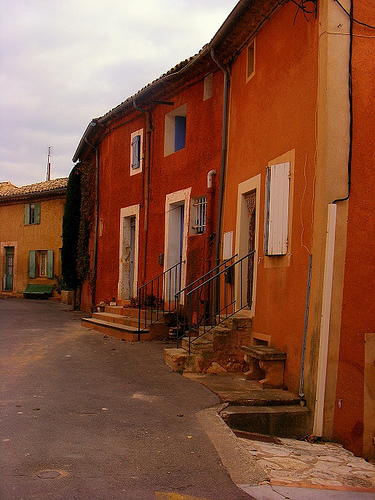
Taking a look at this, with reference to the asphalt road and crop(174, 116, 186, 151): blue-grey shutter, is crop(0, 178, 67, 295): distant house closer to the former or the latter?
crop(174, 116, 186, 151): blue-grey shutter

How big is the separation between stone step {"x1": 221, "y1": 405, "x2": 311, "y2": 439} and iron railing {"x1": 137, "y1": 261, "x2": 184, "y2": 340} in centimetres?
567

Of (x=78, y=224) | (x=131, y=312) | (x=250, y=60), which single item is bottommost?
(x=131, y=312)

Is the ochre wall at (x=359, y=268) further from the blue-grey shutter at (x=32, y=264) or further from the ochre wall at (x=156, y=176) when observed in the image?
the blue-grey shutter at (x=32, y=264)

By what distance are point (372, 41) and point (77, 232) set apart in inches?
627

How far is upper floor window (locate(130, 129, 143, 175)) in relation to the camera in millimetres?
15258

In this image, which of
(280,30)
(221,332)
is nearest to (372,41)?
(280,30)

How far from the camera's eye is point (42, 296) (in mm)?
27422

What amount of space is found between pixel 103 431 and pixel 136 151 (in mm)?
10574

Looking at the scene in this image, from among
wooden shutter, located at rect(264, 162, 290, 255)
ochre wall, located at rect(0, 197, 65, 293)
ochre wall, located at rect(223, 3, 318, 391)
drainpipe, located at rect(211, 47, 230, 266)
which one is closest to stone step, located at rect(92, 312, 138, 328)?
drainpipe, located at rect(211, 47, 230, 266)

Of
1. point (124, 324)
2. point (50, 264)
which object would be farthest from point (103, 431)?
point (50, 264)

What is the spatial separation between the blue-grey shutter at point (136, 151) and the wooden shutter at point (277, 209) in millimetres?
7309

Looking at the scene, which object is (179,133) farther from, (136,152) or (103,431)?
(103,431)

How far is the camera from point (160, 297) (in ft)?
44.9

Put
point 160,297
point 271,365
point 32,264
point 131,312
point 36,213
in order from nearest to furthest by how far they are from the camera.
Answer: point 271,365, point 160,297, point 131,312, point 32,264, point 36,213
